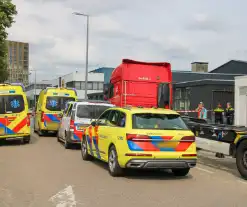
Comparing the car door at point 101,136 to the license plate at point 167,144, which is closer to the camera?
the license plate at point 167,144

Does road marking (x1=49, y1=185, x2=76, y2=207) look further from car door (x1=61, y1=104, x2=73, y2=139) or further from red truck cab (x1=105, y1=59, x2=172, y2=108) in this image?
red truck cab (x1=105, y1=59, x2=172, y2=108)

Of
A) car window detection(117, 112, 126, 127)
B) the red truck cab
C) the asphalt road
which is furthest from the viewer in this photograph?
the red truck cab

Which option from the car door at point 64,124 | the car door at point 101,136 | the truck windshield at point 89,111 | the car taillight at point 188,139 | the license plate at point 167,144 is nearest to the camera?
the license plate at point 167,144

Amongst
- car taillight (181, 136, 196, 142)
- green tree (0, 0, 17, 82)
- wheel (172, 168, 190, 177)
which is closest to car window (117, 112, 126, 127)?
car taillight (181, 136, 196, 142)

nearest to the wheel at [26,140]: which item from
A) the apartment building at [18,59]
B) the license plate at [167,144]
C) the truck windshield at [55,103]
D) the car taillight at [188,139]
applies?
the truck windshield at [55,103]

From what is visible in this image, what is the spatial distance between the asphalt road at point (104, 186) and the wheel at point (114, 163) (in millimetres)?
167

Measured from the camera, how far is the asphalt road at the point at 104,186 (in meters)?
6.74

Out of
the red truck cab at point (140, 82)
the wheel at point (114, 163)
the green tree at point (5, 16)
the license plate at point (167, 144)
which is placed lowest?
the wheel at point (114, 163)

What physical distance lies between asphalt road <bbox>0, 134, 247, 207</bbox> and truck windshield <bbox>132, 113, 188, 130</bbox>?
113 centimetres

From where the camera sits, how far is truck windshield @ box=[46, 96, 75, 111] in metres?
20.1

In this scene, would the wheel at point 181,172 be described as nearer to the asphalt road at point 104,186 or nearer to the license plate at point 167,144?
the asphalt road at point 104,186

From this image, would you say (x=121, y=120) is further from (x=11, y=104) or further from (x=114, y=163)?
(x=11, y=104)

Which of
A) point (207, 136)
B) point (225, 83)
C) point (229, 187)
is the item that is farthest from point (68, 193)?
point (225, 83)

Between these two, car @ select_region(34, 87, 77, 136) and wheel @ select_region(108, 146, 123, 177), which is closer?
wheel @ select_region(108, 146, 123, 177)
